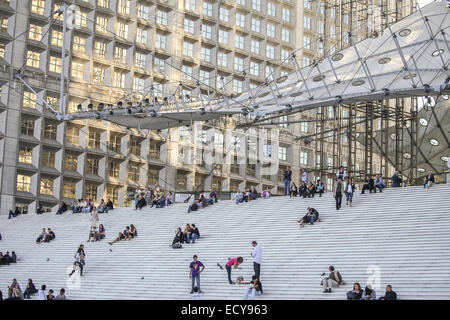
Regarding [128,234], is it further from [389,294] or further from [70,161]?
[70,161]

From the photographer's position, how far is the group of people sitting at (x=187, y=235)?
32562 mm

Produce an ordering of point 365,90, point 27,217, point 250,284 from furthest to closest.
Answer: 1. point 27,217
2. point 365,90
3. point 250,284

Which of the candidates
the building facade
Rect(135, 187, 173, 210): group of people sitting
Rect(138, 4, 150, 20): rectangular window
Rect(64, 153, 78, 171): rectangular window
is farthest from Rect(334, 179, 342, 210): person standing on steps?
Rect(138, 4, 150, 20): rectangular window

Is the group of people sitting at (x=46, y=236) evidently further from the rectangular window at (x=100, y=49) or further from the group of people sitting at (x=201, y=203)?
the rectangular window at (x=100, y=49)

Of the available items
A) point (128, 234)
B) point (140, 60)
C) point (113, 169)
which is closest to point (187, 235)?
point (128, 234)

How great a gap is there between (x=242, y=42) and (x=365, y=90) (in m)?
35.5

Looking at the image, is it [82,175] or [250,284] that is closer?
[250,284]

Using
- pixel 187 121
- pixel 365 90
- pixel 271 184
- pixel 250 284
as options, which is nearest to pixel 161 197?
pixel 187 121

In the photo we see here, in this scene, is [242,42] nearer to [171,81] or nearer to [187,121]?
[171,81]

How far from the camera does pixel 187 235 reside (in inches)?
1284

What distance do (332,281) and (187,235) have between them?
9.83m

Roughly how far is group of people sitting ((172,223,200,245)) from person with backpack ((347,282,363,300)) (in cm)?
1132

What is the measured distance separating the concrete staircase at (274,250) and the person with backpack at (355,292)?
0.75 metres

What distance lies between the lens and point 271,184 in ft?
234
